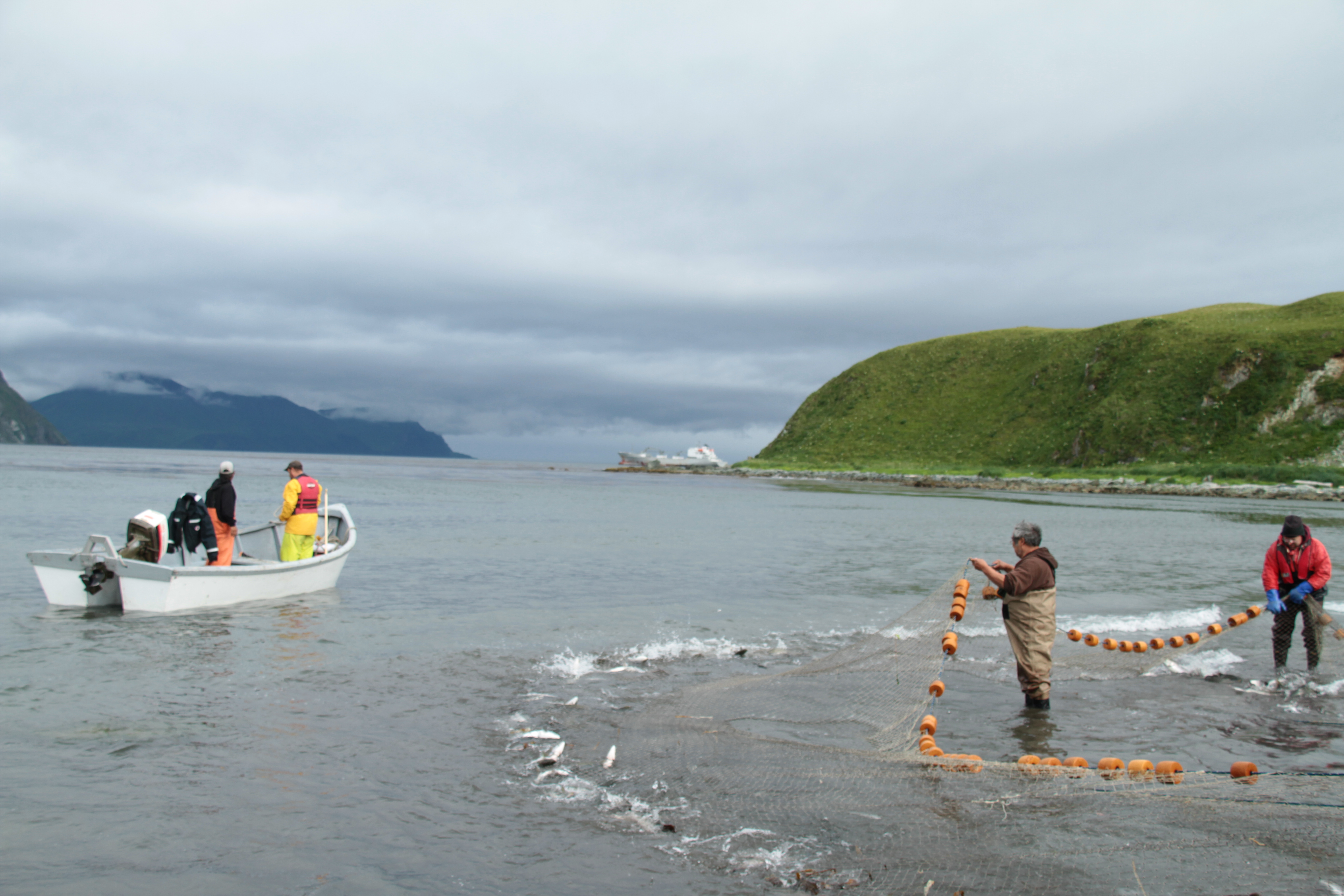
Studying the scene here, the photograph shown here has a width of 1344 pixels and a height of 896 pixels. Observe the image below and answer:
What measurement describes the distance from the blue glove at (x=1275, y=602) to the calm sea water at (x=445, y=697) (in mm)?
1010

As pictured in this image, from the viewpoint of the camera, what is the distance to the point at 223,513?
620 inches

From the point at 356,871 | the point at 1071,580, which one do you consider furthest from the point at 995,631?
the point at 356,871

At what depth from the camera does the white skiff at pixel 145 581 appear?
14320mm

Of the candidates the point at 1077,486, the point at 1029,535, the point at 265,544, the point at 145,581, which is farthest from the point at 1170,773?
the point at 1077,486

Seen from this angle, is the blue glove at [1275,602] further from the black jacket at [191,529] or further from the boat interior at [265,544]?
the black jacket at [191,529]

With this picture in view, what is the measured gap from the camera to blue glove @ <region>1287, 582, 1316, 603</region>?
412 inches

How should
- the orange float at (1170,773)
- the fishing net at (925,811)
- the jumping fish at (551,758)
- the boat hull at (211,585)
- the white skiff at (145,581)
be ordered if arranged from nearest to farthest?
the fishing net at (925,811) < the orange float at (1170,773) < the jumping fish at (551,758) < the white skiff at (145,581) < the boat hull at (211,585)

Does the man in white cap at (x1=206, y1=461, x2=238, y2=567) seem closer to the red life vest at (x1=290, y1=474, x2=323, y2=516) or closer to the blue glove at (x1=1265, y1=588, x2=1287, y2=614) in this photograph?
the red life vest at (x1=290, y1=474, x2=323, y2=516)

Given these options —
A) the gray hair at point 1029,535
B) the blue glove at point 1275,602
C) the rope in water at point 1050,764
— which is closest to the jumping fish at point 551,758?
the rope in water at point 1050,764

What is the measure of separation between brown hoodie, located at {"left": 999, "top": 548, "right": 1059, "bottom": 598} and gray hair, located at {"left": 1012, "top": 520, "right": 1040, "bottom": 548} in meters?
0.08

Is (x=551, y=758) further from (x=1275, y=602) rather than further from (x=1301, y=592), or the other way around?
(x=1301, y=592)

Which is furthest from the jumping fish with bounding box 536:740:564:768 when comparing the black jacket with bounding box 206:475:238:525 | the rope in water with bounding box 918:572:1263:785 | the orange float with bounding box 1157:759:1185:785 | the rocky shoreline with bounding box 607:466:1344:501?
the rocky shoreline with bounding box 607:466:1344:501

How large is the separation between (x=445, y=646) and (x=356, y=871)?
7.45 m

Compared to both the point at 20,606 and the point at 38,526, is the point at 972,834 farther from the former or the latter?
the point at 38,526
